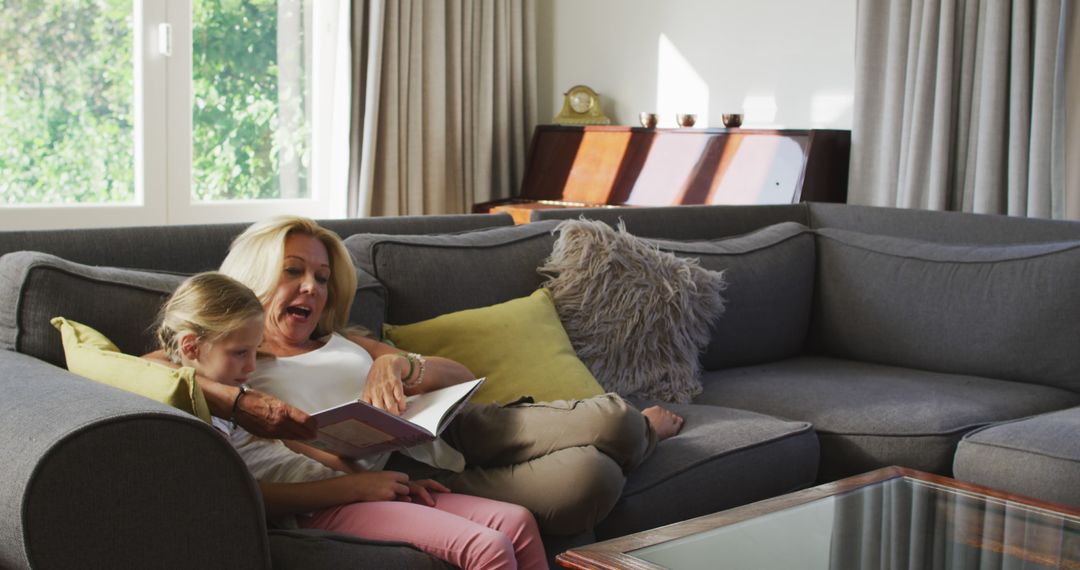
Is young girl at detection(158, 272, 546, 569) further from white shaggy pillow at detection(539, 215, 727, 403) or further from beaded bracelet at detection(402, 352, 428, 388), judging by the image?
white shaggy pillow at detection(539, 215, 727, 403)

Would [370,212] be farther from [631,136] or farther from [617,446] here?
[617,446]

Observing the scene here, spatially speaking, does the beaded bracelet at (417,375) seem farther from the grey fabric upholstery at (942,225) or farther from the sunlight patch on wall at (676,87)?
the sunlight patch on wall at (676,87)

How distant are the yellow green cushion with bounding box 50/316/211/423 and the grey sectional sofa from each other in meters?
0.06

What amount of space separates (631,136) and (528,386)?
2.44 m

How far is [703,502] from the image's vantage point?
2109mm

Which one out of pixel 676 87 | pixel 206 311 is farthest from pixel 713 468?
pixel 676 87

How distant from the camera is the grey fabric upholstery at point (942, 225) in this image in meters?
3.03

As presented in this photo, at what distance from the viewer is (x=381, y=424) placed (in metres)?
1.64

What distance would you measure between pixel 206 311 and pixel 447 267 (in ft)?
2.74

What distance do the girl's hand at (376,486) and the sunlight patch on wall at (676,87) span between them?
10.7 ft

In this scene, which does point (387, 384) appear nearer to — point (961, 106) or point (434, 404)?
point (434, 404)

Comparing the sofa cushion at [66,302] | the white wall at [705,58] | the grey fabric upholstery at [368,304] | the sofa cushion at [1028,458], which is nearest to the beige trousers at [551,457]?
the grey fabric upholstery at [368,304]

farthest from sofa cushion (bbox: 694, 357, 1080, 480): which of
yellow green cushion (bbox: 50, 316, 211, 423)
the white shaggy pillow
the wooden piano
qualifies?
yellow green cushion (bbox: 50, 316, 211, 423)

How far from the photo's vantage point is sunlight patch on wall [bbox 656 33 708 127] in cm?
475
